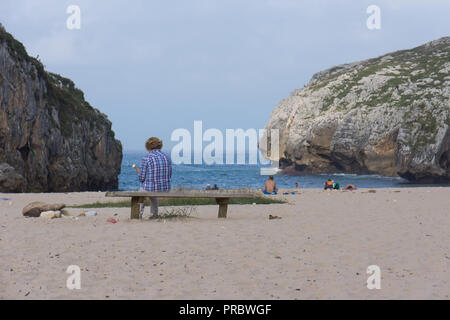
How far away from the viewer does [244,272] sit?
718cm

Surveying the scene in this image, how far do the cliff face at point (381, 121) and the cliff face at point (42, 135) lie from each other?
38869 millimetres

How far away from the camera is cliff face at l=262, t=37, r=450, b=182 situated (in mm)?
63562

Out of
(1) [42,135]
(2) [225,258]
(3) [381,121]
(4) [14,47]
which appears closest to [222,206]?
(2) [225,258]

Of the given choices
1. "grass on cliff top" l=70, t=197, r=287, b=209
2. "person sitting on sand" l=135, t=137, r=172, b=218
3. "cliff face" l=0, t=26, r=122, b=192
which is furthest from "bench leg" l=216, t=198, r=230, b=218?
"cliff face" l=0, t=26, r=122, b=192

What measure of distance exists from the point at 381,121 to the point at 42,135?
53318 mm

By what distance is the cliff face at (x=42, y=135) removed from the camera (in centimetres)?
3161

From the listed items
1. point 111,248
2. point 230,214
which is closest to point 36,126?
point 230,214

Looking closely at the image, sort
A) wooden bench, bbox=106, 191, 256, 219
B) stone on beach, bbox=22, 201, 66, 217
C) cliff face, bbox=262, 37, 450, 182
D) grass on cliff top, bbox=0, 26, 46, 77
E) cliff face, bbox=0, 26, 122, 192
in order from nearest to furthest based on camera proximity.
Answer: wooden bench, bbox=106, 191, 256, 219
stone on beach, bbox=22, 201, 66, 217
cliff face, bbox=0, 26, 122, 192
grass on cliff top, bbox=0, 26, 46, 77
cliff face, bbox=262, 37, 450, 182

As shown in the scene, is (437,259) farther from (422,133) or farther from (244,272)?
(422,133)

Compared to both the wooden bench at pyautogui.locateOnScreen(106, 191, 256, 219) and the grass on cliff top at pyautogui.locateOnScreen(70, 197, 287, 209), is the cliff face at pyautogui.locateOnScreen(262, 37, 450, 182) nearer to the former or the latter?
the grass on cliff top at pyautogui.locateOnScreen(70, 197, 287, 209)

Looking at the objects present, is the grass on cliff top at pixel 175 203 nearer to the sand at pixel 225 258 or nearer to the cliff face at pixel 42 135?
the sand at pixel 225 258

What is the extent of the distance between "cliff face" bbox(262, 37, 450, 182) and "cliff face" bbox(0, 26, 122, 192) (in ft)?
128
